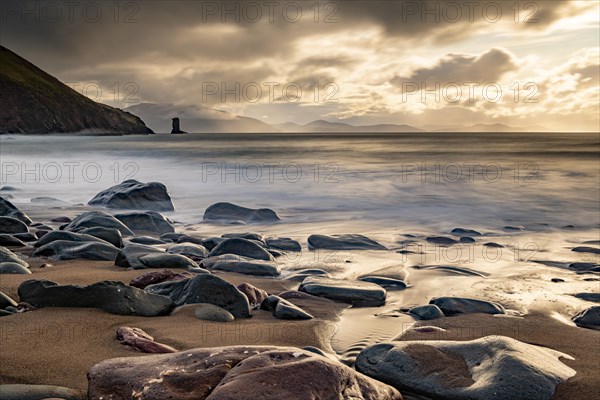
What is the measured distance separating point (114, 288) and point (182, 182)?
1500cm

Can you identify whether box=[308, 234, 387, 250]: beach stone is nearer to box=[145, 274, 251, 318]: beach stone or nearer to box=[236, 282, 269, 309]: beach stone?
box=[236, 282, 269, 309]: beach stone

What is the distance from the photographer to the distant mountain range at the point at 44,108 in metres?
92.9

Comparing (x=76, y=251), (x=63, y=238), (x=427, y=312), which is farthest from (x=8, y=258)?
(x=427, y=312)

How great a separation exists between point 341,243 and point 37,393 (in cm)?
536

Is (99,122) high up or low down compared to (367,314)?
up

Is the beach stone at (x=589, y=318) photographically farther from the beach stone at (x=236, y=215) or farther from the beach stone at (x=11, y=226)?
the beach stone at (x=11, y=226)

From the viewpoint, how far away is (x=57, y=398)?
2.15 m

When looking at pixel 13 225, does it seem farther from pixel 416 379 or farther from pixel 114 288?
pixel 416 379

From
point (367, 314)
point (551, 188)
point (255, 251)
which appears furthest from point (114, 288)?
point (551, 188)

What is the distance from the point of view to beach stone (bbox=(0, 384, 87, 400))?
217 centimetres

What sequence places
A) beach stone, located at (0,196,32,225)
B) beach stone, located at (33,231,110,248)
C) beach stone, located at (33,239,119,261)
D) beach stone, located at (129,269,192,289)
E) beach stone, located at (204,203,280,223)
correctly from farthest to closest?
beach stone, located at (204,203,280,223)
beach stone, located at (0,196,32,225)
beach stone, located at (33,231,110,248)
beach stone, located at (33,239,119,261)
beach stone, located at (129,269,192,289)

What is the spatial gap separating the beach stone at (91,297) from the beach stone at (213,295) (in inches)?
10.4

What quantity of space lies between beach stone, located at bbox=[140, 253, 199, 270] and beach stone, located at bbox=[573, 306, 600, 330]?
10.7ft

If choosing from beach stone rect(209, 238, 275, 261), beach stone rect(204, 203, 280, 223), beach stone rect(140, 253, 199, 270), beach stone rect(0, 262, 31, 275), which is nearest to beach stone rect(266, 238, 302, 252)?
beach stone rect(209, 238, 275, 261)
